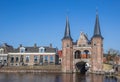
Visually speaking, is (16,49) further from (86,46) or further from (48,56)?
(86,46)

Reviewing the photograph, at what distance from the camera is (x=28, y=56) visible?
267ft

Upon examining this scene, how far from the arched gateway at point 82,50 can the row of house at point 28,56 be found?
400 inches

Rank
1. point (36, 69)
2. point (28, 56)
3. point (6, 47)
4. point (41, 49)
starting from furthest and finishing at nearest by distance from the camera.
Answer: point (6, 47) < point (28, 56) < point (41, 49) < point (36, 69)

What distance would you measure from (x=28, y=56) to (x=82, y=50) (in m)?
20.8

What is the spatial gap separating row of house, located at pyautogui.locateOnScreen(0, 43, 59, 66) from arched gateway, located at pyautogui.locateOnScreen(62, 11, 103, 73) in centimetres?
1016

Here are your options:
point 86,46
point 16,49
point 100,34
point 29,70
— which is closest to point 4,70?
point 29,70

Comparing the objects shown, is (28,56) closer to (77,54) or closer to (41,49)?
(41,49)

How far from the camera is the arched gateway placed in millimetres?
67312

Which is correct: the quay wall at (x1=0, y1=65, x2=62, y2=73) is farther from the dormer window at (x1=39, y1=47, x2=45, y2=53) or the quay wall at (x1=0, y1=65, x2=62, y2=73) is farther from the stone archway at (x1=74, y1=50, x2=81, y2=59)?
the dormer window at (x1=39, y1=47, x2=45, y2=53)

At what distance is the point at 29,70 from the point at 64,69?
10618 mm

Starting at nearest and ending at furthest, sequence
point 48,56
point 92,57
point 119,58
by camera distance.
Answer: point 92,57
point 48,56
point 119,58

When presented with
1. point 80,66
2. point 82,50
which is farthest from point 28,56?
point 82,50

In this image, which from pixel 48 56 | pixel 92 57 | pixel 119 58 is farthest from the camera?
pixel 119 58

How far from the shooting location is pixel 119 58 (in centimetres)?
9775
